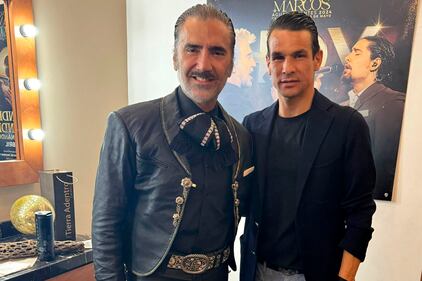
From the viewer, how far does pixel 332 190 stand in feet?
3.67

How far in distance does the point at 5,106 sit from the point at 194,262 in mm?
1217

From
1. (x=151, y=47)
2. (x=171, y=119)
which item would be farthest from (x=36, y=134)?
(x=171, y=119)

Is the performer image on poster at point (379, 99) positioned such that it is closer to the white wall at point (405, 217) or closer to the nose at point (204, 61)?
the white wall at point (405, 217)

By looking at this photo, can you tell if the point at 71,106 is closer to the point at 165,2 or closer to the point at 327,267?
the point at 165,2

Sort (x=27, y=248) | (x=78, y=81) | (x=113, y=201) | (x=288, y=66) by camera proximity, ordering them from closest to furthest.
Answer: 1. (x=113, y=201)
2. (x=288, y=66)
3. (x=27, y=248)
4. (x=78, y=81)

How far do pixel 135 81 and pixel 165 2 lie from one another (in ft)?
1.73

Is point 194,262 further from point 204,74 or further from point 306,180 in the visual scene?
point 204,74

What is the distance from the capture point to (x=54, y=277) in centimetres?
141

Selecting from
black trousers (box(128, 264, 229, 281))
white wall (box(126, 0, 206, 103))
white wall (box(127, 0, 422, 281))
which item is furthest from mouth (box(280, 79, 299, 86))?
white wall (box(126, 0, 206, 103))

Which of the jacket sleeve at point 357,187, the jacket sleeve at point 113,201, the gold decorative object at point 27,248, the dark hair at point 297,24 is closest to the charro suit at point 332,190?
the jacket sleeve at point 357,187

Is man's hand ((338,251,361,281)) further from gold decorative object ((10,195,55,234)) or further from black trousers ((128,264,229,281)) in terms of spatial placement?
gold decorative object ((10,195,55,234))

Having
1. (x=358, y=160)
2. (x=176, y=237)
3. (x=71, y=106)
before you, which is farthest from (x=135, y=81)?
(x=358, y=160)

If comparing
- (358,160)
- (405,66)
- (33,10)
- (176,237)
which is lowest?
(176,237)

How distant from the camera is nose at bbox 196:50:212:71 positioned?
3.47 feet
